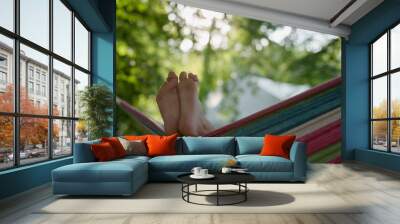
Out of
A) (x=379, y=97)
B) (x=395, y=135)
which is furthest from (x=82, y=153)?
(x=379, y=97)

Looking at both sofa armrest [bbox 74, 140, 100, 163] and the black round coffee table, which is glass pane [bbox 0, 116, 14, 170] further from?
the black round coffee table

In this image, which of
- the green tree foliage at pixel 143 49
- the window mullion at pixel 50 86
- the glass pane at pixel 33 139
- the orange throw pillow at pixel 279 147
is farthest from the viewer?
the green tree foliage at pixel 143 49

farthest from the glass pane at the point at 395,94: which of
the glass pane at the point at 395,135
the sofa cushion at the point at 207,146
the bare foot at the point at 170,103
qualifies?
the bare foot at the point at 170,103

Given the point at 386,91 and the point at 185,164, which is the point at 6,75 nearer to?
the point at 185,164

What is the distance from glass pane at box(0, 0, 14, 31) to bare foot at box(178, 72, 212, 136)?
3.88 meters

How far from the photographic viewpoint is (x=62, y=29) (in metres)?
5.80

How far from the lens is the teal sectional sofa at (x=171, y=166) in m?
4.09

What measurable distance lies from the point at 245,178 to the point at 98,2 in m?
4.60

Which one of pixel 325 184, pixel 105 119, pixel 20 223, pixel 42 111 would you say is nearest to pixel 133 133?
pixel 105 119

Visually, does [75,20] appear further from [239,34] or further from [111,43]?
[239,34]

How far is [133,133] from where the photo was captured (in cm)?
817

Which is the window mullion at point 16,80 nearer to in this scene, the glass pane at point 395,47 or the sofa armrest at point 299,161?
the sofa armrest at point 299,161

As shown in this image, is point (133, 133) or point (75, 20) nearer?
point (75, 20)

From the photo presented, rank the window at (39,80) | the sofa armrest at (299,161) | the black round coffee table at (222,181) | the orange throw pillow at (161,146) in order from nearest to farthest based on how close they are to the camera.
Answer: the black round coffee table at (222,181)
the window at (39,80)
the sofa armrest at (299,161)
the orange throw pillow at (161,146)
